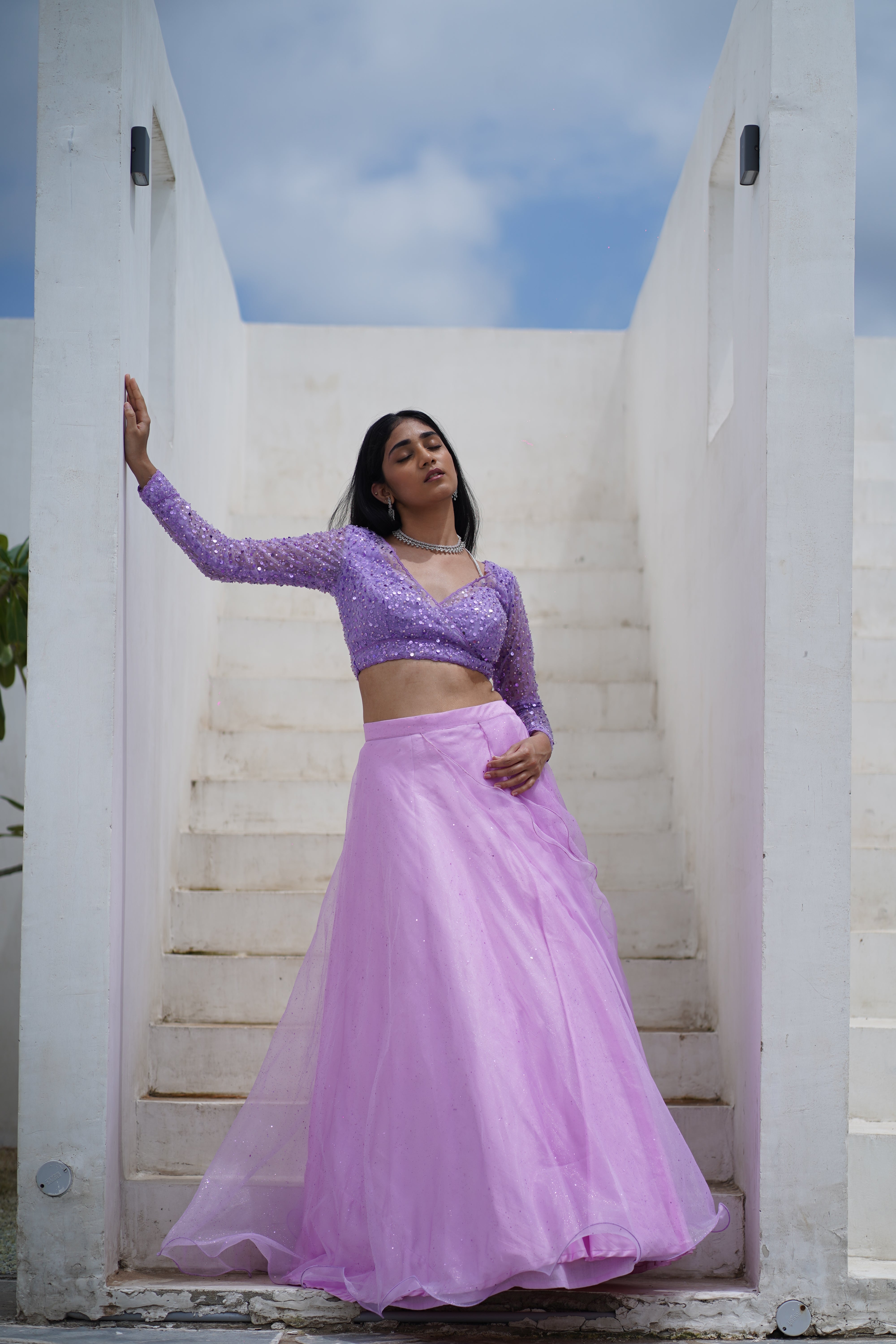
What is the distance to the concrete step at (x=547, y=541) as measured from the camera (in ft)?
15.9

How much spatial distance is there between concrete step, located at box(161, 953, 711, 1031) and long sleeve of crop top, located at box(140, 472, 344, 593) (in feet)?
3.73

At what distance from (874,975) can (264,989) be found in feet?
5.26

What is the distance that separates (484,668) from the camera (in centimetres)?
263

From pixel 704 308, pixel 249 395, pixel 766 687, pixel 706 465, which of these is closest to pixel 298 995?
pixel 766 687

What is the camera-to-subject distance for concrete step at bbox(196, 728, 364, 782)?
4.02 meters

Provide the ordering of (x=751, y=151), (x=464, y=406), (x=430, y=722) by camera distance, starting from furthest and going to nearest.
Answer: (x=464, y=406) → (x=751, y=151) → (x=430, y=722)

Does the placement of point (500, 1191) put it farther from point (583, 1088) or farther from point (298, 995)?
point (298, 995)

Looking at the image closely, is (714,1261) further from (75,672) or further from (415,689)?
(75,672)

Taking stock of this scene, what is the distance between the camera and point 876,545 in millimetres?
4445

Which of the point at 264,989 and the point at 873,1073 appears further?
the point at 264,989

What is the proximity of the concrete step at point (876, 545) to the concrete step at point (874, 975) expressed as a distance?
175 centimetres

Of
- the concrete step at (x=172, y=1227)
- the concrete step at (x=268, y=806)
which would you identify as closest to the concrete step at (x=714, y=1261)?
the concrete step at (x=172, y=1227)

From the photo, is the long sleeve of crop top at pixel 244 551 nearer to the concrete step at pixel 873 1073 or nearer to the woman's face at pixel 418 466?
the woman's face at pixel 418 466

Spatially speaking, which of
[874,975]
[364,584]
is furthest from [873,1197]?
[364,584]
